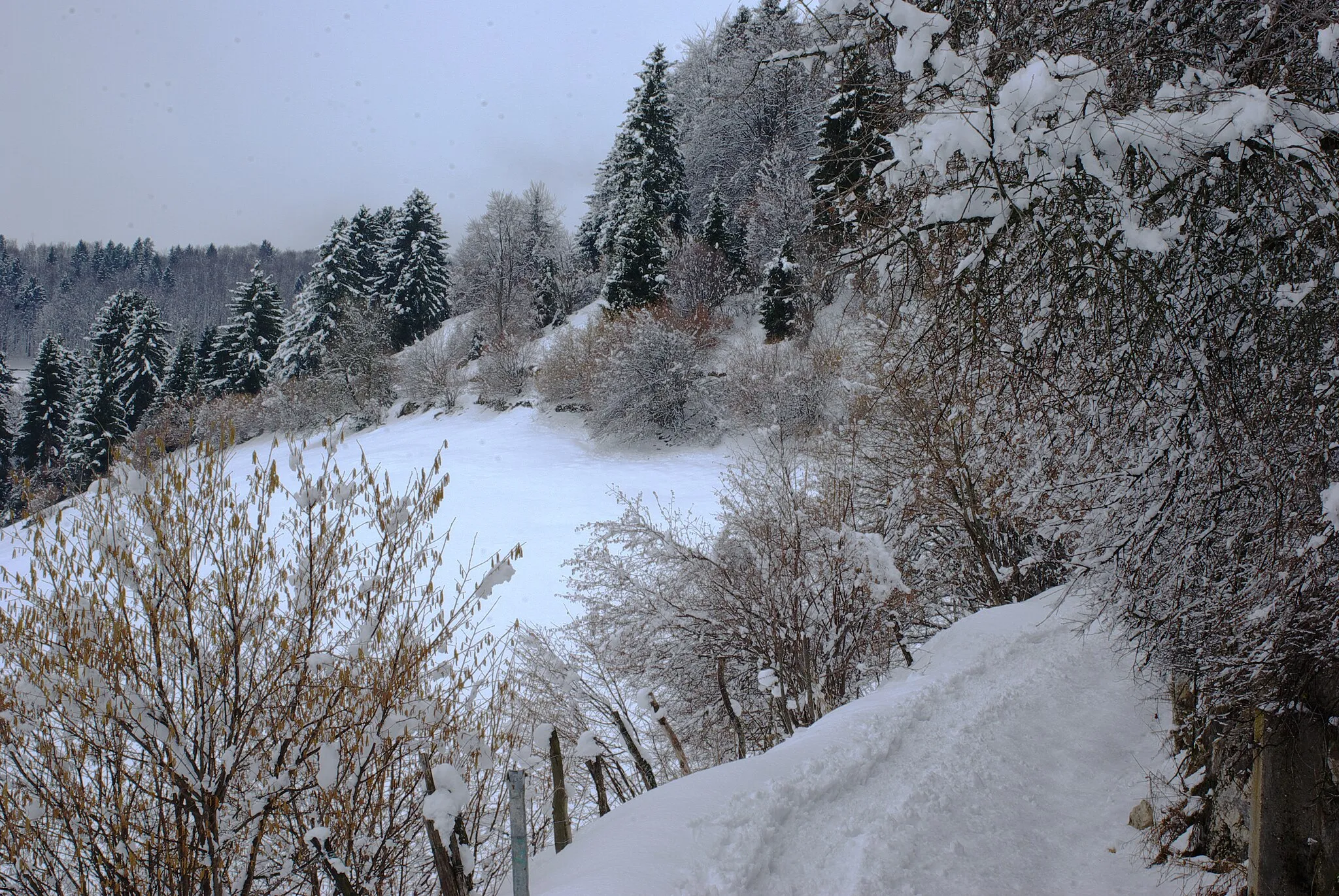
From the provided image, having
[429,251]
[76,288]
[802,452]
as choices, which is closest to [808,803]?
[802,452]

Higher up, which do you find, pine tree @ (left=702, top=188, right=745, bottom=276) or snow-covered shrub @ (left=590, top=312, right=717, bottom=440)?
pine tree @ (left=702, top=188, right=745, bottom=276)

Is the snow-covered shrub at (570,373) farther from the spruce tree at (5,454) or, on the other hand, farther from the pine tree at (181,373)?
the spruce tree at (5,454)

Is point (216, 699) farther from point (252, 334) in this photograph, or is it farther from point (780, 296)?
point (252, 334)

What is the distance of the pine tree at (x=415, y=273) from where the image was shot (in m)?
43.0

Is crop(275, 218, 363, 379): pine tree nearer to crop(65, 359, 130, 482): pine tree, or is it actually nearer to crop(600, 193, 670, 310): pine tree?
crop(65, 359, 130, 482): pine tree

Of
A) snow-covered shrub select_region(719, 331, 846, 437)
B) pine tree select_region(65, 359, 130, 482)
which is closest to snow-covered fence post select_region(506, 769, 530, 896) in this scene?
snow-covered shrub select_region(719, 331, 846, 437)

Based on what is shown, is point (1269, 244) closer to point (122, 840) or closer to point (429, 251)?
point (122, 840)

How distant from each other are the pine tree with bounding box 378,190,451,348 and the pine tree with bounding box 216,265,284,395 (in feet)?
20.9

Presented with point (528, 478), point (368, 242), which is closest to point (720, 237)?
point (528, 478)

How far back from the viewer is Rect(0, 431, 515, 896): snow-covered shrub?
445cm

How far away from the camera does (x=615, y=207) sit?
3788cm

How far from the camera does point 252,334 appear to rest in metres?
41.7

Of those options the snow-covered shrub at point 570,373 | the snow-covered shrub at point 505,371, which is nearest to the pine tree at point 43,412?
the snow-covered shrub at point 505,371

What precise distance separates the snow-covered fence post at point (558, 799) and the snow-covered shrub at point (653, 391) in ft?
69.1
